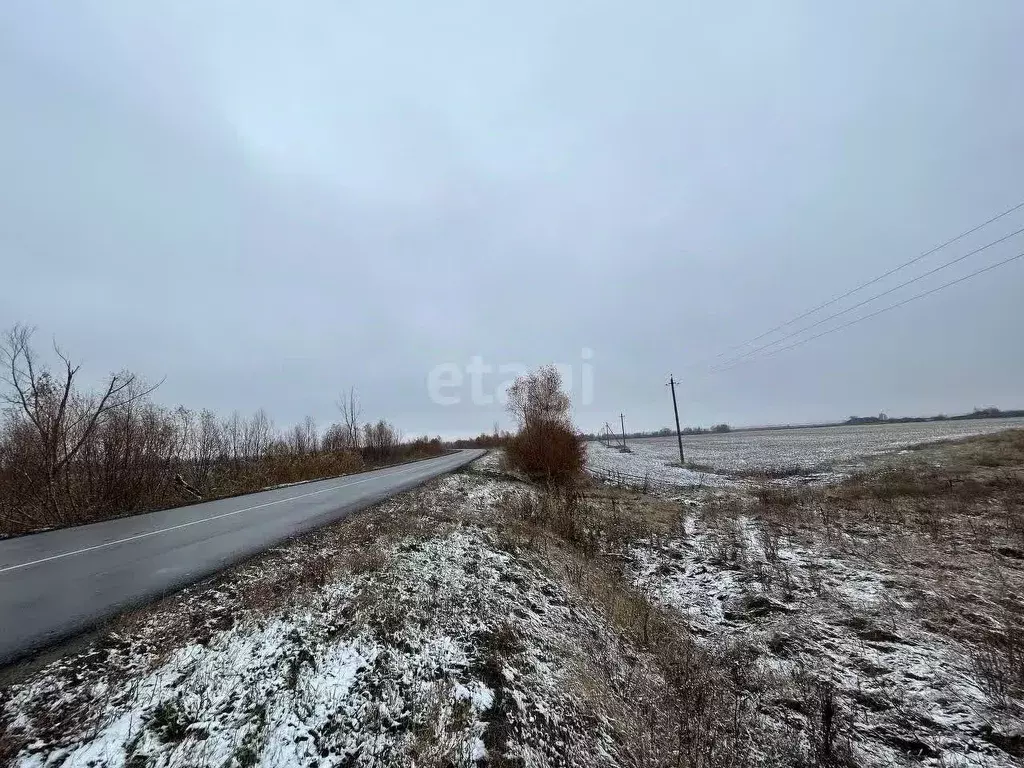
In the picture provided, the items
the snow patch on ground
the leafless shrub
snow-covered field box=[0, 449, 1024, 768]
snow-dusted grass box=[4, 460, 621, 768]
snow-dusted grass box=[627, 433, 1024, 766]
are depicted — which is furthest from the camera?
the leafless shrub

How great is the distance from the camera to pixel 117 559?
24.1 ft

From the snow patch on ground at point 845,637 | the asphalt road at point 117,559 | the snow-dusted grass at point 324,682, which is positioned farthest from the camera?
the asphalt road at point 117,559

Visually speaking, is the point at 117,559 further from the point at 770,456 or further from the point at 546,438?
the point at 770,456

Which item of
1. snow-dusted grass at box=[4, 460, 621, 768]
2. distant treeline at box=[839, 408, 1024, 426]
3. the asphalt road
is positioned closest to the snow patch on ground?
snow-dusted grass at box=[4, 460, 621, 768]

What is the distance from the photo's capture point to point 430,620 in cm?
544

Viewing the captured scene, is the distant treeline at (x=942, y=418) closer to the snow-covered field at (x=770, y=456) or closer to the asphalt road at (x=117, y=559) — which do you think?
the snow-covered field at (x=770, y=456)

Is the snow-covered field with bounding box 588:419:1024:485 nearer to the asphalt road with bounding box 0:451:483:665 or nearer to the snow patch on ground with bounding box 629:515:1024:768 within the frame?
the snow patch on ground with bounding box 629:515:1024:768

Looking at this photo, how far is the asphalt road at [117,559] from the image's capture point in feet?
15.9

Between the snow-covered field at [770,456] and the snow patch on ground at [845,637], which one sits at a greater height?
the snow patch on ground at [845,637]

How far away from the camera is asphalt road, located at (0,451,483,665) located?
15.9 feet

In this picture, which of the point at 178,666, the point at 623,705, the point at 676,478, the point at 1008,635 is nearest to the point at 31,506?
the point at 178,666

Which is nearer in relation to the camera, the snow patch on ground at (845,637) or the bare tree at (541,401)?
the snow patch on ground at (845,637)

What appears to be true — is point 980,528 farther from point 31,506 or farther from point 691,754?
point 31,506

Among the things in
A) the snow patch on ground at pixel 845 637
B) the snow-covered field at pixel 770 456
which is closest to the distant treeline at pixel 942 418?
the snow-covered field at pixel 770 456
